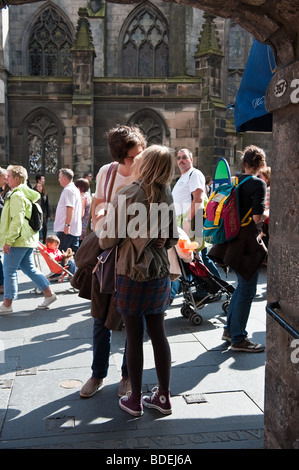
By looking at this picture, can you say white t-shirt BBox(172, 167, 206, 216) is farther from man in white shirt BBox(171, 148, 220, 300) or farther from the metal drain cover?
the metal drain cover

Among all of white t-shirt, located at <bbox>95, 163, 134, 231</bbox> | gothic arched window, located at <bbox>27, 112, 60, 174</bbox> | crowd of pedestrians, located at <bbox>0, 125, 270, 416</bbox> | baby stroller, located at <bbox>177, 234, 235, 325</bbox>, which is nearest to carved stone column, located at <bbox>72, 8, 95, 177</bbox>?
gothic arched window, located at <bbox>27, 112, 60, 174</bbox>

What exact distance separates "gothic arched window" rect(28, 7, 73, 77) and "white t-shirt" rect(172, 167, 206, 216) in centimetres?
1807

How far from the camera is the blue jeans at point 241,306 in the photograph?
4.81 metres

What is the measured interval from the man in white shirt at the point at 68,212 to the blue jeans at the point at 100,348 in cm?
432

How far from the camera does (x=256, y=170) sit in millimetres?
4969

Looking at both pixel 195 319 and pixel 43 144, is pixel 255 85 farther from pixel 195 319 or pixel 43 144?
pixel 43 144

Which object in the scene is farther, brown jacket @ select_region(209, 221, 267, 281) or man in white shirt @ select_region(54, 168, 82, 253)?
man in white shirt @ select_region(54, 168, 82, 253)

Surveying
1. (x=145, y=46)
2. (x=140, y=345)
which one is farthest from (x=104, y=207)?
(x=145, y=46)

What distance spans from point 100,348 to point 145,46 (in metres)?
21.5

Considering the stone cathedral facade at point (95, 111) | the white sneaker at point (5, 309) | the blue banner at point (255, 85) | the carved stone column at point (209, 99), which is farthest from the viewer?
the carved stone column at point (209, 99)

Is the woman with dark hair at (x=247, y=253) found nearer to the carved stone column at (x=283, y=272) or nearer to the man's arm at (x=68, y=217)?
the carved stone column at (x=283, y=272)

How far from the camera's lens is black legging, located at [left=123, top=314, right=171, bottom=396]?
11.1 feet

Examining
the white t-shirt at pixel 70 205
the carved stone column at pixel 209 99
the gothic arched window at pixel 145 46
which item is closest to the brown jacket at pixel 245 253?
the white t-shirt at pixel 70 205

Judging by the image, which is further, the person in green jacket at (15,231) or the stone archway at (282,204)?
the person in green jacket at (15,231)
